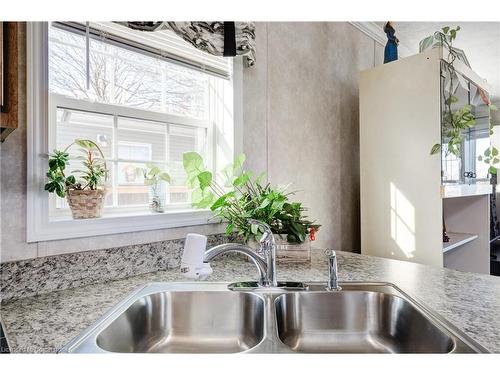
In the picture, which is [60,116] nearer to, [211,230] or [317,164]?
[211,230]

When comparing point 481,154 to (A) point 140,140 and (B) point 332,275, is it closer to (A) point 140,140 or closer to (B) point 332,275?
(B) point 332,275

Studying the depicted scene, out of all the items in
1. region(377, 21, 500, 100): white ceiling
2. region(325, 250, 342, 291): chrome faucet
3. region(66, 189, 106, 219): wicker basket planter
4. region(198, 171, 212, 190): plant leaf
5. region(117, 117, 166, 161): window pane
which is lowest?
region(325, 250, 342, 291): chrome faucet

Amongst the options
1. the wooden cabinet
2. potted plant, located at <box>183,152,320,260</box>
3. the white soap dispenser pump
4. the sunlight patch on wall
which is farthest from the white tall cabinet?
the wooden cabinet

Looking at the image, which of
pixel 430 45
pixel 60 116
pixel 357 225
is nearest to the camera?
pixel 60 116

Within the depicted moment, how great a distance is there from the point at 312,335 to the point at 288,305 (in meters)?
0.12

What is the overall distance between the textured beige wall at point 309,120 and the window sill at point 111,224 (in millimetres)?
27

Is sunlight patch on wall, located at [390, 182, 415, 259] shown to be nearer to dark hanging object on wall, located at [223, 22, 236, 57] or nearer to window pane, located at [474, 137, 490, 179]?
window pane, located at [474, 137, 490, 179]

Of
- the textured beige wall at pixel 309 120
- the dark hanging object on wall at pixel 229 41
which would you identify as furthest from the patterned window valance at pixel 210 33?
the textured beige wall at pixel 309 120

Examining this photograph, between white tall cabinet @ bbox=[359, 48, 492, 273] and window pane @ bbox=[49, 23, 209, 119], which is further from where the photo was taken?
white tall cabinet @ bbox=[359, 48, 492, 273]

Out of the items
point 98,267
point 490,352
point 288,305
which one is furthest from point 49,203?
point 490,352

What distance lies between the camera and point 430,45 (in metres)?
2.11

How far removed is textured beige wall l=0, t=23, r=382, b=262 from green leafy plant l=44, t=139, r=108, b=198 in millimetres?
190

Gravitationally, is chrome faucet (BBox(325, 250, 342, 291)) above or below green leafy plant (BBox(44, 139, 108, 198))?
below

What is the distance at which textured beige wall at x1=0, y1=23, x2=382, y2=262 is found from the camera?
177cm
